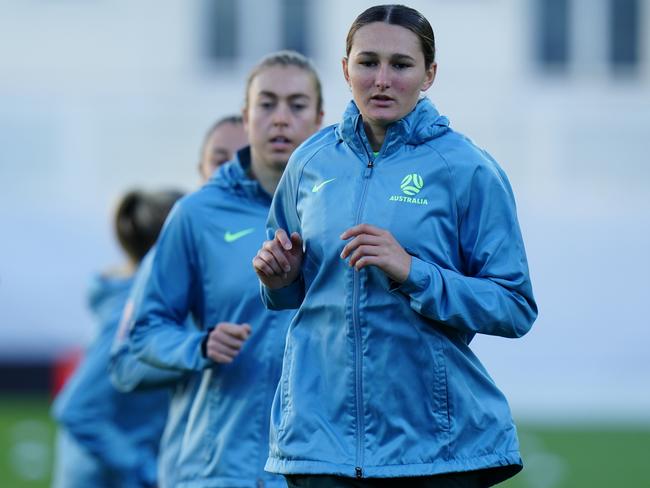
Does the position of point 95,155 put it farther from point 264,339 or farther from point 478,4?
point 264,339

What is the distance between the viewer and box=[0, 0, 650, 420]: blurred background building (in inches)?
711

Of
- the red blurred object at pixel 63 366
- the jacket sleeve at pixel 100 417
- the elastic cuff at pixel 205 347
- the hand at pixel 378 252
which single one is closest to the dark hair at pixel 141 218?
the jacket sleeve at pixel 100 417

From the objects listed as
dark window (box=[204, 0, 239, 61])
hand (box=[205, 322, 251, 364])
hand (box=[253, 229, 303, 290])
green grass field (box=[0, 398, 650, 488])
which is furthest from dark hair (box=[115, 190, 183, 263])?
dark window (box=[204, 0, 239, 61])

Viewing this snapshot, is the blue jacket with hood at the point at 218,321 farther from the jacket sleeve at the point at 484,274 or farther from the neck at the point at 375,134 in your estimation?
the jacket sleeve at the point at 484,274

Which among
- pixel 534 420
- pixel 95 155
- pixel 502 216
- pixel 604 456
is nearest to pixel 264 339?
pixel 502 216

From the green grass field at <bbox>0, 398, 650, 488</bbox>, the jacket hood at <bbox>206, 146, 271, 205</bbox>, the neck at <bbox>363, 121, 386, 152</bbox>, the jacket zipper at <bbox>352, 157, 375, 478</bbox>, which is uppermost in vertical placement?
the neck at <bbox>363, 121, 386, 152</bbox>

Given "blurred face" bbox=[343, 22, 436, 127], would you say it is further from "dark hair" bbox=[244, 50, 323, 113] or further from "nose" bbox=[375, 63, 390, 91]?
"dark hair" bbox=[244, 50, 323, 113]

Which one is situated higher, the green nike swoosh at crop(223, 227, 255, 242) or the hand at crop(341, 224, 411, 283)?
the hand at crop(341, 224, 411, 283)

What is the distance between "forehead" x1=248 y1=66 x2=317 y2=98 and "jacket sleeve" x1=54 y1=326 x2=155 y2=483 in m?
1.70

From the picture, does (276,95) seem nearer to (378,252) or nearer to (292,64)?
(292,64)

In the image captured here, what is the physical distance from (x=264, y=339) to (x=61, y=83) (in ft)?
49.3

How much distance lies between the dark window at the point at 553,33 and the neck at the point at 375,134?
1630 centimetres

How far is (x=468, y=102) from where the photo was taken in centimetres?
1938

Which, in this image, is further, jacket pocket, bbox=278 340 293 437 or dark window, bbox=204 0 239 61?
dark window, bbox=204 0 239 61
